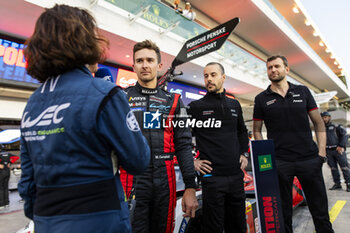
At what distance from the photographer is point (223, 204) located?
69.8 inches

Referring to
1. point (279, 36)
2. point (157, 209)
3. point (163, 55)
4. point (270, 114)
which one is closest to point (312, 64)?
point (279, 36)

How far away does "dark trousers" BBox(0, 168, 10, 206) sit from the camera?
4730mm

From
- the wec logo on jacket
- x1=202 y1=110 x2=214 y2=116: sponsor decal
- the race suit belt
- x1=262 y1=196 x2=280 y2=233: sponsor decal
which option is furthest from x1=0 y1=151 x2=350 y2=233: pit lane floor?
the wec logo on jacket

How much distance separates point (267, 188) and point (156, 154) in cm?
120

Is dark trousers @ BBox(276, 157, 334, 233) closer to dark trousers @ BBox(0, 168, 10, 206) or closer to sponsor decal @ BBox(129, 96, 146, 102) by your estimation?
sponsor decal @ BBox(129, 96, 146, 102)

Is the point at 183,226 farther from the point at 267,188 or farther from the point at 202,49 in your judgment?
the point at 202,49

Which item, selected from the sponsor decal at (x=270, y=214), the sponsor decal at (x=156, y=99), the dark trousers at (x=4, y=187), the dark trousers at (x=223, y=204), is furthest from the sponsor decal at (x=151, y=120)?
the dark trousers at (x=4, y=187)

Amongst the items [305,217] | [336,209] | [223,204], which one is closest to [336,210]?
[336,209]

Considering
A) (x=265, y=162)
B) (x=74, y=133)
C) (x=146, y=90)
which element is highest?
(x=146, y=90)

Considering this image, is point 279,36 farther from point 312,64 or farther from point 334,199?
point 334,199

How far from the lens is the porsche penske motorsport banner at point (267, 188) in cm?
190

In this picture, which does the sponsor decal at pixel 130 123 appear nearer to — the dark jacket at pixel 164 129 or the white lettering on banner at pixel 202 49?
the dark jacket at pixel 164 129

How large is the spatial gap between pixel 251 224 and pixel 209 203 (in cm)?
73

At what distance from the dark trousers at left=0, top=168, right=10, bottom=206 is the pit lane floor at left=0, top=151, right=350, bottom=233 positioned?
193 mm
